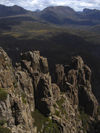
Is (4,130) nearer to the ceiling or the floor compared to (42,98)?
nearer to the ceiling

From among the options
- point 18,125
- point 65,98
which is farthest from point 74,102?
point 18,125

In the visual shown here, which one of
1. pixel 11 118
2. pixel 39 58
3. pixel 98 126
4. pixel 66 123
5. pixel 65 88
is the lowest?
pixel 98 126

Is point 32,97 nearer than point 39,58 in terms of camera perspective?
Yes

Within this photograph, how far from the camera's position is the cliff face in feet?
201

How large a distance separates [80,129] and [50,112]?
23749 millimetres

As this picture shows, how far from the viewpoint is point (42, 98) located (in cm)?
9638

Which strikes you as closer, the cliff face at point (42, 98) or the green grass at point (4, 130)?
the green grass at point (4, 130)

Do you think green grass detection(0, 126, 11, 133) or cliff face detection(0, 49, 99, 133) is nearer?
green grass detection(0, 126, 11, 133)

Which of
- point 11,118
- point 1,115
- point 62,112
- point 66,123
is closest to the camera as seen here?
point 1,115

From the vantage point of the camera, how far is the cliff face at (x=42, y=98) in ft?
201

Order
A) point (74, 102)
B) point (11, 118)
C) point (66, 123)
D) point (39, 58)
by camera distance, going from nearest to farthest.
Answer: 1. point (11, 118)
2. point (66, 123)
3. point (39, 58)
4. point (74, 102)

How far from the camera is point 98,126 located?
Result: 11138 cm

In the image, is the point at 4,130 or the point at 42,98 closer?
the point at 4,130

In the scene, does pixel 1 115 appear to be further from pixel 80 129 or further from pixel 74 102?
pixel 74 102
